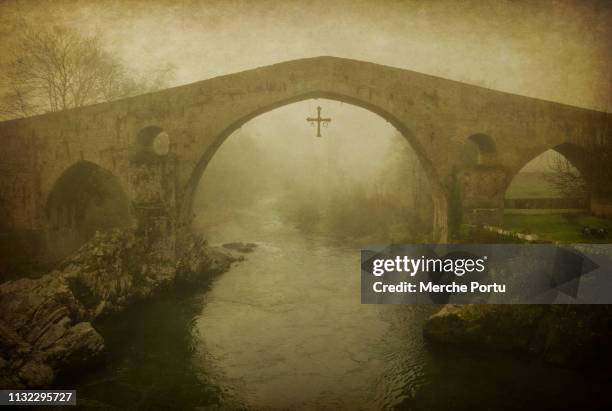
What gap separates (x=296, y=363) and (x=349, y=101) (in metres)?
10.4

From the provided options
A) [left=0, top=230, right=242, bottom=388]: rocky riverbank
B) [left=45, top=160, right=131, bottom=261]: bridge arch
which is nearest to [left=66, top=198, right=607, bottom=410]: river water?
[left=0, top=230, right=242, bottom=388]: rocky riverbank

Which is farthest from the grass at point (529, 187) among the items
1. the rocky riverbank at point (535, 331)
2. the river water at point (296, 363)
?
the river water at point (296, 363)

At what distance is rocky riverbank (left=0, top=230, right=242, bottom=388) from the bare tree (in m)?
10.1

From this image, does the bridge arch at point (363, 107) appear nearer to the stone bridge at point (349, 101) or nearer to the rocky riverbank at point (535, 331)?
the stone bridge at point (349, 101)

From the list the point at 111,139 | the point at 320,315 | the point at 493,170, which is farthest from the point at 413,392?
the point at 111,139

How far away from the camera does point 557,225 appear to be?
15000 mm

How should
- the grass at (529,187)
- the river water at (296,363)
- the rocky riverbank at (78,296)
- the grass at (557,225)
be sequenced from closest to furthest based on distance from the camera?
the river water at (296,363) → the rocky riverbank at (78,296) → the grass at (557,225) → the grass at (529,187)

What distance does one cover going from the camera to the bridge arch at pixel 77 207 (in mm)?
18062

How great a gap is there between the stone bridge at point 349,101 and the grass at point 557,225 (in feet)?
3.22

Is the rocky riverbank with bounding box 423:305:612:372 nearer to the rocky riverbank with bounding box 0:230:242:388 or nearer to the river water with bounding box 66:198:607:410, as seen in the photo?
the river water with bounding box 66:198:607:410

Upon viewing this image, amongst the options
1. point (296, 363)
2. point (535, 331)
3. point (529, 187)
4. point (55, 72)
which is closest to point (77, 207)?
point (55, 72)

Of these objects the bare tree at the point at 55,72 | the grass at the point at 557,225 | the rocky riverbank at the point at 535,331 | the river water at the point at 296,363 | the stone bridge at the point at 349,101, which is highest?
the bare tree at the point at 55,72

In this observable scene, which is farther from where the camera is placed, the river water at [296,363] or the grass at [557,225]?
the grass at [557,225]

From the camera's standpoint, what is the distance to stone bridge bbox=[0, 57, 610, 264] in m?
15.8
